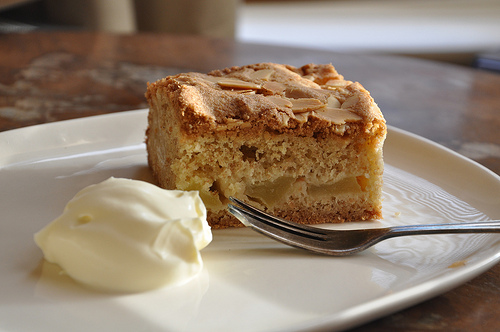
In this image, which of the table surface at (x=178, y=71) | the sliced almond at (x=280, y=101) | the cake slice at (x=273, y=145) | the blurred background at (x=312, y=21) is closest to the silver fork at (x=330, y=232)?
the cake slice at (x=273, y=145)

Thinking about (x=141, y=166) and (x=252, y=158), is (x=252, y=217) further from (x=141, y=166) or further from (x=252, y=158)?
(x=141, y=166)

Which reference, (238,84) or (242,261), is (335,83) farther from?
(242,261)

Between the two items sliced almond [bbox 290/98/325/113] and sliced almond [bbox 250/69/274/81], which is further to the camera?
sliced almond [bbox 250/69/274/81]

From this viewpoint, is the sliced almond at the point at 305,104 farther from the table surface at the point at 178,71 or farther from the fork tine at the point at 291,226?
the table surface at the point at 178,71

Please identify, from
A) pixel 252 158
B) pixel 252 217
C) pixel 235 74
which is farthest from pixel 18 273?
pixel 235 74

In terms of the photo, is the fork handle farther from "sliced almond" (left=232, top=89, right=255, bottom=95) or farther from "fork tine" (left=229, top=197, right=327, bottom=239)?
"sliced almond" (left=232, top=89, right=255, bottom=95)

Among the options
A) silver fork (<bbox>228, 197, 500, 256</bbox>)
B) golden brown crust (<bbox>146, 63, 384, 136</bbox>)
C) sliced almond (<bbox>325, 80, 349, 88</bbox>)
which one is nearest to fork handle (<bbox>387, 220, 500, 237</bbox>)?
silver fork (<bbox>228, 197, 500, 256</bbox>)

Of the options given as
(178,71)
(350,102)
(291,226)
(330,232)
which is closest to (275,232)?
(291,226)
